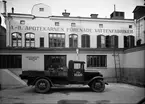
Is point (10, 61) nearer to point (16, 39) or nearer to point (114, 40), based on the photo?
point (16, 39)

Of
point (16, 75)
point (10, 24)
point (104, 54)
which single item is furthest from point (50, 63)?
point (10, 24)

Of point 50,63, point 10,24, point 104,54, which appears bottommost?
point 50,63

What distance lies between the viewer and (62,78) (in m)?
10.3

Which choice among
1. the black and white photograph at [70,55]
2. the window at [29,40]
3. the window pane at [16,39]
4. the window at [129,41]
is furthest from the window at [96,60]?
the window pane at [16,39]

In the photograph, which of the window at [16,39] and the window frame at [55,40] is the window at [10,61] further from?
the window frame at [55,40]

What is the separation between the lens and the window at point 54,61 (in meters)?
14.9

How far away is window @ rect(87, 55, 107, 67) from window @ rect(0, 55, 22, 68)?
782cm

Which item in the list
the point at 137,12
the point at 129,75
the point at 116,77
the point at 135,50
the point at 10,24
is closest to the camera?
the point at 135,50

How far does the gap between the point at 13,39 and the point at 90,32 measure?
1019cm

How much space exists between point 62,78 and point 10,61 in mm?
7219

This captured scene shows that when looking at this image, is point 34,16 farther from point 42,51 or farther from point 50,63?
point 50,63

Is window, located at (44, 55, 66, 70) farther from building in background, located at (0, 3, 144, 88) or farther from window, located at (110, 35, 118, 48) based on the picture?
window, located at (110, 35, 118, 48)

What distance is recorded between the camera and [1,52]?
1398 centimetres

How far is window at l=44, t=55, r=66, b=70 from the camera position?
1490 cm
